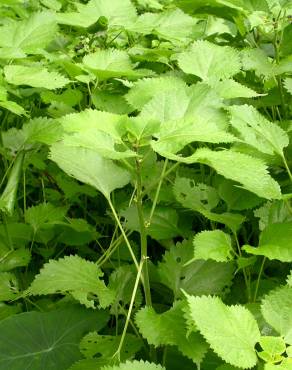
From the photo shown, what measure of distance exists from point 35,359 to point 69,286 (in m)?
0.13

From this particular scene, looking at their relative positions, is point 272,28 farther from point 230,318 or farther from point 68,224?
point 230,318

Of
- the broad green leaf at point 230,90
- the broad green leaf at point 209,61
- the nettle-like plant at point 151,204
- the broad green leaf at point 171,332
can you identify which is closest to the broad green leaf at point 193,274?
the nettle-like plant at point 151,204

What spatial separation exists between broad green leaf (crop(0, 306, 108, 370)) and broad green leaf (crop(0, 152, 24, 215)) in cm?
23

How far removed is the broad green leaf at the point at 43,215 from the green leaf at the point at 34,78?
246 millimetres

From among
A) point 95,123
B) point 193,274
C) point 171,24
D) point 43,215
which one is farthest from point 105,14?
point 193,274

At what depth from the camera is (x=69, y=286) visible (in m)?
0.84

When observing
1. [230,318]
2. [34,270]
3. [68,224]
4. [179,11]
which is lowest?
[34,270]

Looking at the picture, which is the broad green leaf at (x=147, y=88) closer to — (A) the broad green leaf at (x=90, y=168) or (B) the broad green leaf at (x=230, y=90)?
(B) the broad green leaf at (x=230, y=90)

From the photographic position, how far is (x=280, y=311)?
710 mm

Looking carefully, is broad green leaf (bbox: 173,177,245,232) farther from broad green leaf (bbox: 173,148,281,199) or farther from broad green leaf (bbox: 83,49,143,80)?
broad green leaf (bbox: 83,49,143,80)

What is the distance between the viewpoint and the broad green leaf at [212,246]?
806 mm

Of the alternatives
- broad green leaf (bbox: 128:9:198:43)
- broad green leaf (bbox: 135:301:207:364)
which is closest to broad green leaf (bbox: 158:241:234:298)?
broad green leaf (bbox: 135:301:207:364)

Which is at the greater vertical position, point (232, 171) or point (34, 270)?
point (232, 171)

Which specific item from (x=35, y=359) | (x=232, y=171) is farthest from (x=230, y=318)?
(x=35, y=359)
